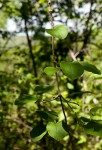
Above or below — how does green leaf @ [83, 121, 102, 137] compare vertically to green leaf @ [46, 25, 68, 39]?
below

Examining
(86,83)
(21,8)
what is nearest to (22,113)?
(86,83)

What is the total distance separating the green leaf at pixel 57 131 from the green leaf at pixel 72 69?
0.82ft

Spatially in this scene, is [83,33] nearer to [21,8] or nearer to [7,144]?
[21,8]

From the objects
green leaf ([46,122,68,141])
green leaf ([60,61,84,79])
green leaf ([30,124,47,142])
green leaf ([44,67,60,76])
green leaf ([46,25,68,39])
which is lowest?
green leaf ([30,124,47,142])

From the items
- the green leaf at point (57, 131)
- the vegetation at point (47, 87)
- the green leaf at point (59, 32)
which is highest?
the green leaf at point (59, 32)

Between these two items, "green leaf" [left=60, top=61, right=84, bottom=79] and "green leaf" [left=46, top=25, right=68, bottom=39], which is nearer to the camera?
"green leaf" [left=60, top=61, right=84, bottom=79]

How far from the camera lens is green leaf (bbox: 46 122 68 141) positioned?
1130mm

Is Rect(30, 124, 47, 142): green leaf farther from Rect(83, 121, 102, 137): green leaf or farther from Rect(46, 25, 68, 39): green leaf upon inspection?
Rect(46, 25, 68, 39): green leaf

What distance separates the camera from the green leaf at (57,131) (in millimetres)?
1130

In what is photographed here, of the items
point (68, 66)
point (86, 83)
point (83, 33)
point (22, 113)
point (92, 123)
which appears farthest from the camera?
point (83, 33)

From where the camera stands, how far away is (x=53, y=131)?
1150 millimetres

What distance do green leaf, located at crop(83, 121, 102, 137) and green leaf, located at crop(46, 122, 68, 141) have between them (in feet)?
0.30

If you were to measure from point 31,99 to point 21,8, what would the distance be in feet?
14.7

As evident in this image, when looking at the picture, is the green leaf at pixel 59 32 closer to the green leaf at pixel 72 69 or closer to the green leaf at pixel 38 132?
the green leaf at pixel 72 69
